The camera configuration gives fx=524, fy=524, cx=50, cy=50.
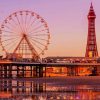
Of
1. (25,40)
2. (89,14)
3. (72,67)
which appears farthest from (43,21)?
(89,14)

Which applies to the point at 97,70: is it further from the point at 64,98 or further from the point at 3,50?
the point at 64,98

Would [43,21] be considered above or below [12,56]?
above

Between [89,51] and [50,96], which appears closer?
[50,96]

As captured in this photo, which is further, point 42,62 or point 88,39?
point 88,39

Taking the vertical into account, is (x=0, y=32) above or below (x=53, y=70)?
above

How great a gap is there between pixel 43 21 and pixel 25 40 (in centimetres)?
493

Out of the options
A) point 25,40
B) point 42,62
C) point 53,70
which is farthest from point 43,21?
point 53,70

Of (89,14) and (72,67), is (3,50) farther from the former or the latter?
(89,14)

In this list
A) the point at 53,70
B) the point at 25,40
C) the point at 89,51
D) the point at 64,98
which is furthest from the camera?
the point at 89,51

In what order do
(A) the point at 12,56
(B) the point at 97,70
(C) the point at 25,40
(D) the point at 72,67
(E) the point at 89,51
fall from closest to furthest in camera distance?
(C) the point at 25,40, (A) the point at 12,56, (D) the point at 72,67, (B) the point at 97,70, (E) the point at 89,51

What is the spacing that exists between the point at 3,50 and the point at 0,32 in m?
2.72

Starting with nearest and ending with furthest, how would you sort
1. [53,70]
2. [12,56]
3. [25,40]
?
[25,40], [12,56], [53,70]

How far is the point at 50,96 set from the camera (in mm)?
32500

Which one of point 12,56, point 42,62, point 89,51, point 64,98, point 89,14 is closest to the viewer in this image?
point 64,98
